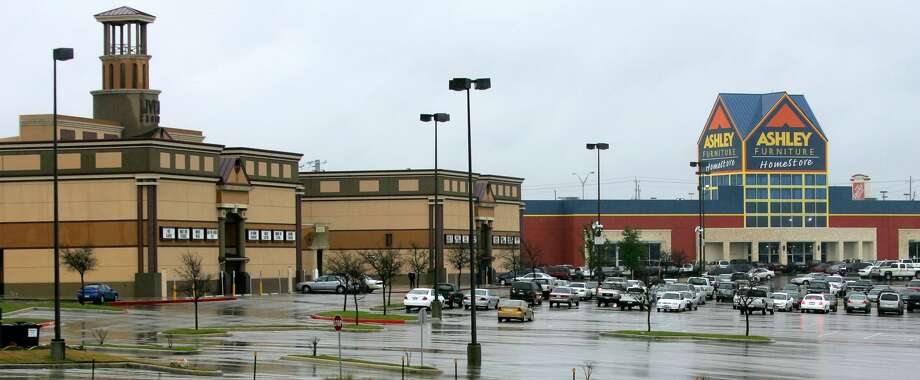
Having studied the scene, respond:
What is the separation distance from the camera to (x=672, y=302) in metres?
73.4

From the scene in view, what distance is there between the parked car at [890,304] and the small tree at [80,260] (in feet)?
146

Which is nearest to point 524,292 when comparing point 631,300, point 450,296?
point 450,296

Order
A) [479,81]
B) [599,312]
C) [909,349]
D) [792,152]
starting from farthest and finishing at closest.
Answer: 1. [792,152]
2. [599,312]
3. [909,349]
4. [479,81]

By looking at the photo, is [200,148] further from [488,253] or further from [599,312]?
[488,253]

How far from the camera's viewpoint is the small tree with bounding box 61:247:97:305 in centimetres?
7012

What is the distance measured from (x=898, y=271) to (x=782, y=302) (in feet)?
157

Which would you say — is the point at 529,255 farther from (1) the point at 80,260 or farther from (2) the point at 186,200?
(1) the point at 80,260

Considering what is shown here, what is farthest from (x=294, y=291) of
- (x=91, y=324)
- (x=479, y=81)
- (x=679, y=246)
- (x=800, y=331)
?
(x=679, y=246)

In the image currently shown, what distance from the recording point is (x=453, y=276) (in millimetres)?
109375

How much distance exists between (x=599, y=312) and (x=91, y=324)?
29690 mm

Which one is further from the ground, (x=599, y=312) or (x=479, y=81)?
(x=479, y=81)

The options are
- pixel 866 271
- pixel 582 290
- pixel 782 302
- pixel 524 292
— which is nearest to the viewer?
pixel 782 302

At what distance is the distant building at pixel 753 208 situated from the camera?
144500mm

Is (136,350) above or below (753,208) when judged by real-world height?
below
